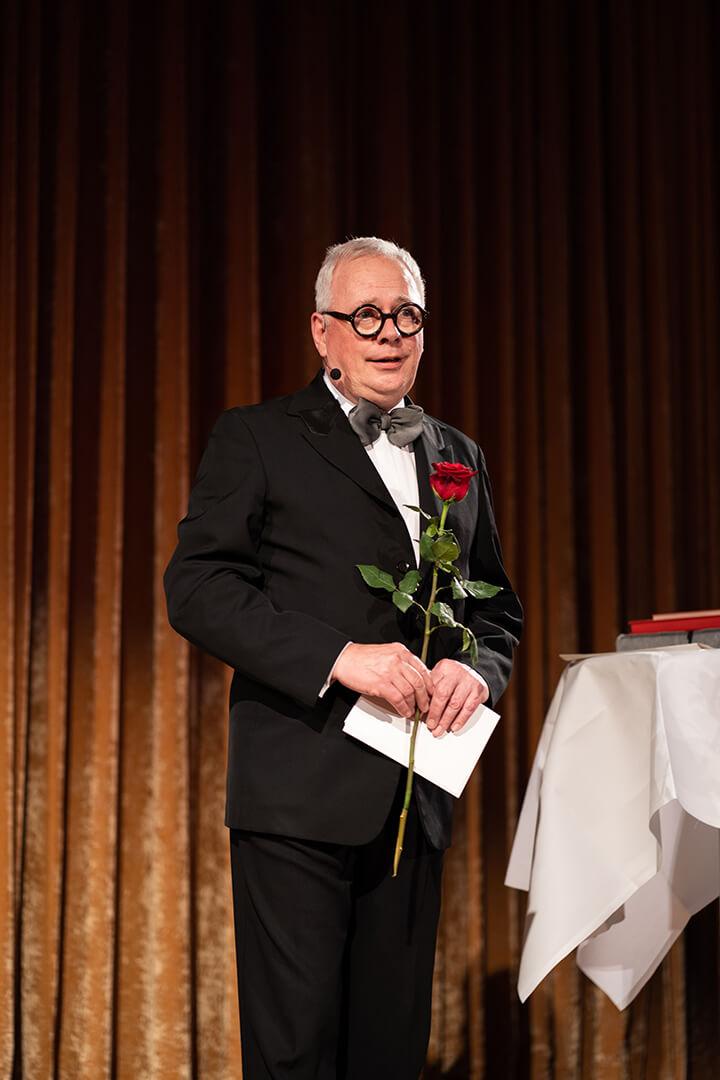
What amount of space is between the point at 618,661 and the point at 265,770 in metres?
0.64

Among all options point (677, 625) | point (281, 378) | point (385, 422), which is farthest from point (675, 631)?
point (281, 378)

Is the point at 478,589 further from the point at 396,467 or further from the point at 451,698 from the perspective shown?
the point at 396,467

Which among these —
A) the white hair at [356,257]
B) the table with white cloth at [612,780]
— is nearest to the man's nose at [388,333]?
the white hair at [356,257]

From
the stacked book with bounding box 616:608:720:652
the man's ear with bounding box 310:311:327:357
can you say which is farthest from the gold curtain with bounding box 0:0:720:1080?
the man's ear with bounding box 310:311:327:357

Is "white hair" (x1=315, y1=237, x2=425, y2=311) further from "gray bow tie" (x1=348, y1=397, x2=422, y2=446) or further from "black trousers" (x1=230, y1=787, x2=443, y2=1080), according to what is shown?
"black trousers" (x1=230, y1=787, x2=443, y2=1080)

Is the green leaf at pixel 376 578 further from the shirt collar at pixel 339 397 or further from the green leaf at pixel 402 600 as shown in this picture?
the shirt collar at pixel 339 397

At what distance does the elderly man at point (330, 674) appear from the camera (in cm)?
151

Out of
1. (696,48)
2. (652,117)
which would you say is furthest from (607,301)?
(696,48)

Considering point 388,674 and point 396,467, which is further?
point 396,467

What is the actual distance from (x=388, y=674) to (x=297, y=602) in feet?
0.68

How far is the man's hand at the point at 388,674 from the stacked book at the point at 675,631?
64cm

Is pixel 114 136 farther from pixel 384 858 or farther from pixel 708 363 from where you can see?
pixel 384 858

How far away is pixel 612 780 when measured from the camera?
1850mm

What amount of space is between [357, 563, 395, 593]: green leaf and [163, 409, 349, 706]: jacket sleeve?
3.2 inches
